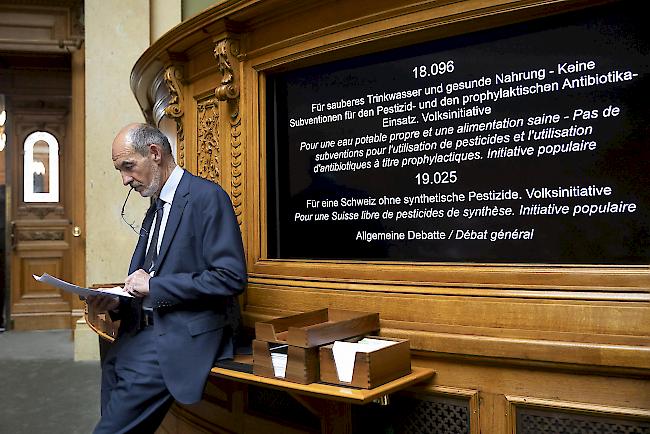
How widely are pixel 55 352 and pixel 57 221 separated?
208 cm

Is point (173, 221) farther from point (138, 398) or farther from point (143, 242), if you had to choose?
point (138, 398)

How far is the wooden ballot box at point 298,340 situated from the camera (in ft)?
5.86

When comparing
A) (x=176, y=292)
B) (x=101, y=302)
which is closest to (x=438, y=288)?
(x=176, y=292)

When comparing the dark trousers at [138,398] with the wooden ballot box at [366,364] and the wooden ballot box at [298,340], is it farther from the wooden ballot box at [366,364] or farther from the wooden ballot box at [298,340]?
the wooden ballot box at [366,364]

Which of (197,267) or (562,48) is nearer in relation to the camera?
(562,48)

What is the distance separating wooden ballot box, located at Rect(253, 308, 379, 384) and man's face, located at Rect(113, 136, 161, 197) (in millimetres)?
728

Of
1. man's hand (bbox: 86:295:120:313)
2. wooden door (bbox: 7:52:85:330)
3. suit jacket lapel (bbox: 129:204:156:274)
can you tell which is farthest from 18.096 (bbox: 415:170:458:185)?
→ wooden door (bbox: 7:52:85:330)

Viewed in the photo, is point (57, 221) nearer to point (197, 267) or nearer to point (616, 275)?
point (197, 267)

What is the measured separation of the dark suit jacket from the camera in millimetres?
1984

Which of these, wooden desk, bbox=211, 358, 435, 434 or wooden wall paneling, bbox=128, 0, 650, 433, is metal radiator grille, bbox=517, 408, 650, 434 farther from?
wooden desk, bbox=211, 358, 435, 434

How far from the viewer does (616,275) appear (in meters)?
1.72

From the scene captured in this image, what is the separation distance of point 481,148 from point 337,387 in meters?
0.90

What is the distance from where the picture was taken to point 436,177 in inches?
81.3

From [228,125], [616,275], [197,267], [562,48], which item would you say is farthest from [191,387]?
[562,48]
